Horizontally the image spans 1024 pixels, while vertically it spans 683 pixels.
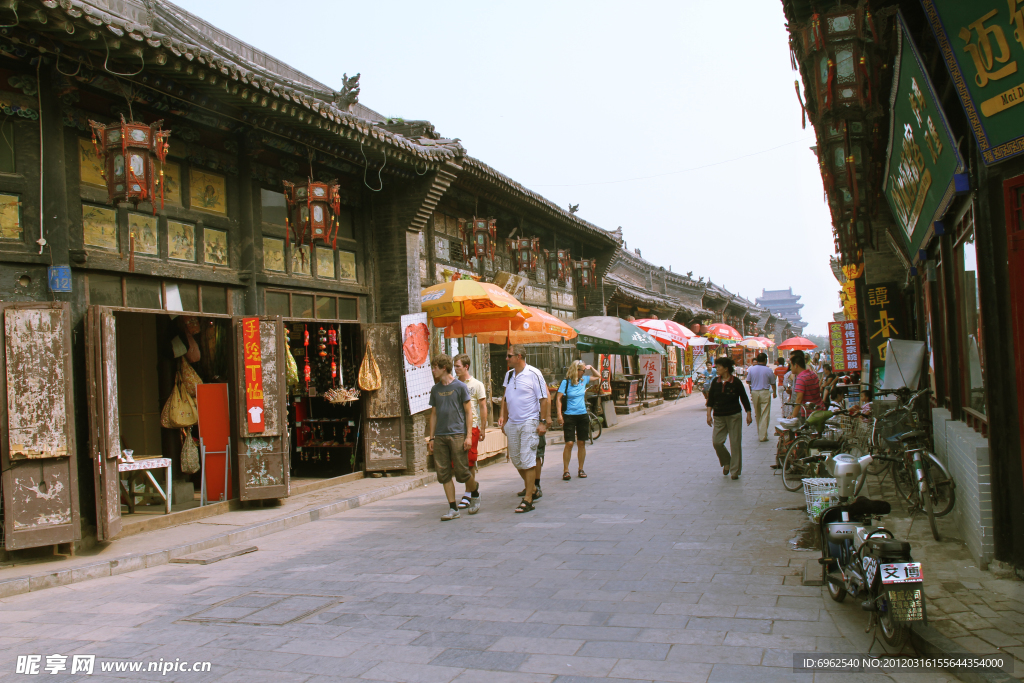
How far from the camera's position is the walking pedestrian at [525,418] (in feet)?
28.5

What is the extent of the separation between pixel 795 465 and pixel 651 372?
783 inches

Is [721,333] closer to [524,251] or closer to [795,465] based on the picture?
[524,251]

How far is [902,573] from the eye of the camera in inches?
152

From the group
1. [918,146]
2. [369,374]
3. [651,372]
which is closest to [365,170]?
[369,374]

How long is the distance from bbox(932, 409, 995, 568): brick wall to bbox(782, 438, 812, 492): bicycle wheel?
2121 millimetres

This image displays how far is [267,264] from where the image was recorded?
985 cm

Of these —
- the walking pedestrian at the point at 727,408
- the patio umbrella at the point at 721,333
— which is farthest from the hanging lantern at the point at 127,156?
the patio umbrella at the point at 721,333

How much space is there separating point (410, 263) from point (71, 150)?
17.9ft

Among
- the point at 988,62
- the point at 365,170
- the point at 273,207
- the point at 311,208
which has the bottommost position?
the point at 988,62

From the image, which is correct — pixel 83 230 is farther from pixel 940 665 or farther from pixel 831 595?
pixel 940 665

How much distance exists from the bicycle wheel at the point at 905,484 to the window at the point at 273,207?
8.36 meters

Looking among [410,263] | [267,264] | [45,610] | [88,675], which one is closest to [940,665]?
[88,675]

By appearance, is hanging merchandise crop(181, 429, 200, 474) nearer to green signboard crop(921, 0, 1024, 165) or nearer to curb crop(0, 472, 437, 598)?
curb crop(0, 472, 437, 598)

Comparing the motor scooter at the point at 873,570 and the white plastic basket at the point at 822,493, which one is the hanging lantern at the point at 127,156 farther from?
the white plastic basket at the point at 822,493
